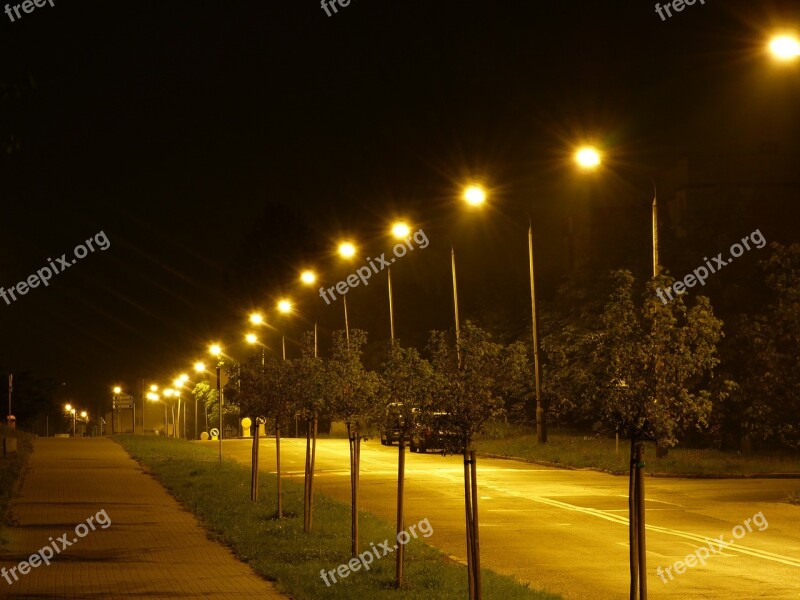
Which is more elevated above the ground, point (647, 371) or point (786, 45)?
point (786, 45)

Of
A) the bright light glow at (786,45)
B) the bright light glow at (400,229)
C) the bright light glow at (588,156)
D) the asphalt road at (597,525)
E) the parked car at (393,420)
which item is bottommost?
the asphalt road at (597,525)

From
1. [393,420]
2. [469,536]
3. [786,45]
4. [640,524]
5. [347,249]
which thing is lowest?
[469,536]

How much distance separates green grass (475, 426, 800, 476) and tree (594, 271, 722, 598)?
1850 cm

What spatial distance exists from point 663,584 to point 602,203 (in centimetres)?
7012

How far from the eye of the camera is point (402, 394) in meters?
A: 12.8

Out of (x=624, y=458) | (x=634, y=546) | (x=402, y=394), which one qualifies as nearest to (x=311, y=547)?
(x=402, y=394)

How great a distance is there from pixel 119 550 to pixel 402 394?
18.8 ft

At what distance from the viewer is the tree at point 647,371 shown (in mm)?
9227

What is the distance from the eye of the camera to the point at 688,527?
1947 centimetres

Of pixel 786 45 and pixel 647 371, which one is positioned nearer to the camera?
pixel 647 371

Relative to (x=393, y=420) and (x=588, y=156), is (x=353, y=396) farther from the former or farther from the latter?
(x=588, y=156)

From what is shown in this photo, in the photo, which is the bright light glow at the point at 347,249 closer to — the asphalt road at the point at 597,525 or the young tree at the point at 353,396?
the asphalt road at the point at 597,525

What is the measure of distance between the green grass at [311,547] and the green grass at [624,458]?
7.72 metres

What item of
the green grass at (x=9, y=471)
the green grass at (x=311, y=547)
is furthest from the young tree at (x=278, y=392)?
the green grass at (x=9, y=471)
